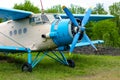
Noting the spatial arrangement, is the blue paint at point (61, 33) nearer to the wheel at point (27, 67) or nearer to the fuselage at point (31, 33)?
A: the fuselage at point (31, 33)

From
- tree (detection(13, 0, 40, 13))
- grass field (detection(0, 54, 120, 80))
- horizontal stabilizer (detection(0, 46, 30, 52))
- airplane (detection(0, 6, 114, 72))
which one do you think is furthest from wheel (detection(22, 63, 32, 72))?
tree (detection(13, 0, 40, 13))

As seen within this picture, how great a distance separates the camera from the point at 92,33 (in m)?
71.8

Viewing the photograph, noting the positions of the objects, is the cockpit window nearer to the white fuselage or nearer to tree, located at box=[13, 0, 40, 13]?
the white fuselage

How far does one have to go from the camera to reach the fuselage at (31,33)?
599 inches

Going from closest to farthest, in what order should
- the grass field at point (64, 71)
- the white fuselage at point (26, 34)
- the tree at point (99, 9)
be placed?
1. the grass field at point (64, 71)
2. the white fuselage at point (26, 34)
3. the tree at point (99, 9)

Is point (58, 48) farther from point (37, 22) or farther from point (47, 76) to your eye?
point (47, 76)

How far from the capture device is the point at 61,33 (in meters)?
14.6

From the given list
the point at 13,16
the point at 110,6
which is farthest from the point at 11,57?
the point at 110,6

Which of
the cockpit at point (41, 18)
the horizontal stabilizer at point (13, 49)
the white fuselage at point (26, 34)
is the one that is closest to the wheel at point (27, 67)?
the horizontal stabilizer at point (13, 49)

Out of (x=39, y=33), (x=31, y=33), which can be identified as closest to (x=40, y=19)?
(x=39, y=33)

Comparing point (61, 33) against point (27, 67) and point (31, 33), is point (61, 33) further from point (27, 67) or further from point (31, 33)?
point (27, 67)

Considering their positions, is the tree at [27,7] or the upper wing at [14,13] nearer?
the upper wing at [14,13]

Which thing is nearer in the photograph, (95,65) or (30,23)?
(30,23)

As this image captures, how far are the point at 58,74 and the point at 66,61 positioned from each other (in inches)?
110
